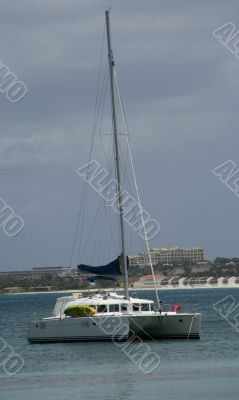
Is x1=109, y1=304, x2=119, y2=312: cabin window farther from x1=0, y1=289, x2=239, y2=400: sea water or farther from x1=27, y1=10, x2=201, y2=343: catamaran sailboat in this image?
x1=0, y1=289, x2=239, y2=400: sea water

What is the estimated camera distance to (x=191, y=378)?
4528 cm

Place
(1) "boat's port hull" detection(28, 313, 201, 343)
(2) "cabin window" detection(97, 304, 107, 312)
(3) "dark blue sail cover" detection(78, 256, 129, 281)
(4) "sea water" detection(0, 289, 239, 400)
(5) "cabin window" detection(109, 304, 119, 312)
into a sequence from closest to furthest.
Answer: (4) "sea water" detection(0, 289, 239, 400) → (1) "boat's port hull" detection(28, 313, 201, 343) → (5) "cabin window" detection(109, 304, 119, 312) → (2) "cabin window" detection(97, 304, 107, 312) → (3) "dark blue sail cover" detection(78, 256, 129, 281)

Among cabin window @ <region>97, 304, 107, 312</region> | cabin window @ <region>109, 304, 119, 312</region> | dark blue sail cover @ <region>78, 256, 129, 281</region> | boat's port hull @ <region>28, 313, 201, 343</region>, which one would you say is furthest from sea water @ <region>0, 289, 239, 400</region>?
dark blue sail cover @ <region>78, 256, 129, 281</region>

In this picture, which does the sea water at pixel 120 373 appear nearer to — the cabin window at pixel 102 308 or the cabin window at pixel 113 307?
the cabin window at pixel 102 308

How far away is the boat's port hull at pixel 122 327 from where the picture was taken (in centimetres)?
5988

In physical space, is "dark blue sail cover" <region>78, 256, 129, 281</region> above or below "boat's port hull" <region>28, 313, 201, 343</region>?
above

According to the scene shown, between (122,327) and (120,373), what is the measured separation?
1177 cm

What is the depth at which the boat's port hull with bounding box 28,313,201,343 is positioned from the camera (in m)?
59.9

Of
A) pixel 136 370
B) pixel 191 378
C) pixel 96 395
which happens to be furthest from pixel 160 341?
pixel 96 395

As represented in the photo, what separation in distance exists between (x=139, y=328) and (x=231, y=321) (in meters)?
28.5

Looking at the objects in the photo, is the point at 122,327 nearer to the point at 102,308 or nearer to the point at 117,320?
the point at 117,320

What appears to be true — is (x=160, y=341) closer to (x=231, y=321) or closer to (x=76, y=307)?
(x=76, y=307)

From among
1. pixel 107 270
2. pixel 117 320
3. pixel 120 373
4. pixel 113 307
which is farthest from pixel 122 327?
pixel 120 373

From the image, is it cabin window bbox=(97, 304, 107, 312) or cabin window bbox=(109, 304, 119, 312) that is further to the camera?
cabin window bbox=(97, 304, 107, 312)
